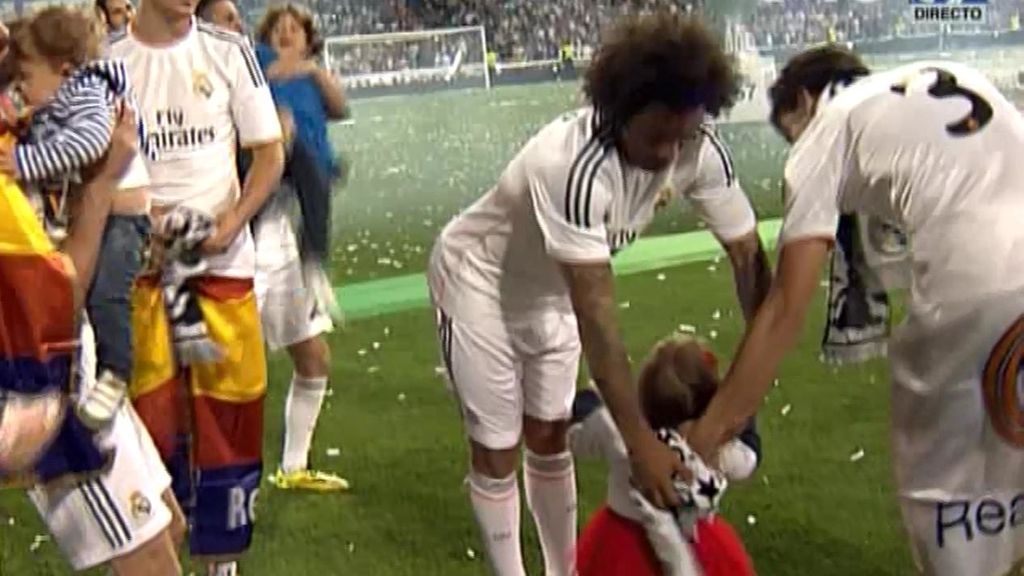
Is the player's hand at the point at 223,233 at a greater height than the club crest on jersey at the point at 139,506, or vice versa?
the player's hand at the point at 223,233

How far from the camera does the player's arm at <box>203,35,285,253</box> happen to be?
3092mm

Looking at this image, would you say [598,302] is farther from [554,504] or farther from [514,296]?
[554,504]

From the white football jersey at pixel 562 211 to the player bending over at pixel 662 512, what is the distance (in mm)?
200

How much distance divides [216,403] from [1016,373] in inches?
58.5

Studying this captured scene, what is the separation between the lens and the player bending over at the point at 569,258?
2258 millimetres

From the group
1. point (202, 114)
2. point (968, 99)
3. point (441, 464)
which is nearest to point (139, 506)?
point (202, 114)

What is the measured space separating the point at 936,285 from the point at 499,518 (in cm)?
107

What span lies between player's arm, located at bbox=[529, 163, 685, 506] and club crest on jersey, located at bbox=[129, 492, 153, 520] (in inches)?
27.0

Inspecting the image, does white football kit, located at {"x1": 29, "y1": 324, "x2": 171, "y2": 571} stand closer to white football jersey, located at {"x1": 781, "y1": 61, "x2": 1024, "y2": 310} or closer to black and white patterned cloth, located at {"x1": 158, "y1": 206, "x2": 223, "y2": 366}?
black and white patterned cloth, located at {"x1": 158, "y1": 206, "x2": 223, "y2": 366}

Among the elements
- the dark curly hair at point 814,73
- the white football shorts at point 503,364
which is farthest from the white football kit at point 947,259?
the white football shorts at point 503,364

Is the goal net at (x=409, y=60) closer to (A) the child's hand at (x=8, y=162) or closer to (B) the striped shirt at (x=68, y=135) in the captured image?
(B) the striped shirt at (x=68, y=135)

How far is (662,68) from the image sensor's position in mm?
2238

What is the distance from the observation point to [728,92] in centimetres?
231

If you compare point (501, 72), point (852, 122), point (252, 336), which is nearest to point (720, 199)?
point (852, 122)
